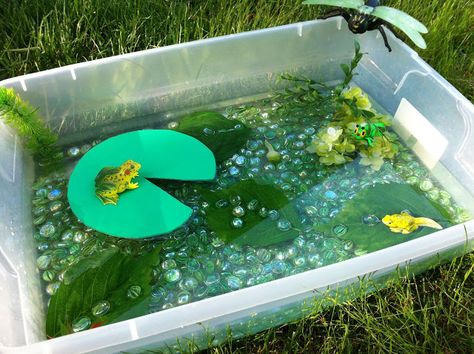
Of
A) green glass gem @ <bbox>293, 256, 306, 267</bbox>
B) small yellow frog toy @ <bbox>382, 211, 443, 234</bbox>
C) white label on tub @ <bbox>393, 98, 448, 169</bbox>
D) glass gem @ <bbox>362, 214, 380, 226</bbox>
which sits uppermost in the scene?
white label on tub @ <bbox>393, 98, 448, 169</bbox>

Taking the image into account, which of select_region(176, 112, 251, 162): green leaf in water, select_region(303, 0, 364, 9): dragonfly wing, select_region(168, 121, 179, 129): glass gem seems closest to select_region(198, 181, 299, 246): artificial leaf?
select_region(176, 112, 251, 162): green leaf in water

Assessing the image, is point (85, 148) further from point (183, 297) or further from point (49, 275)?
point (183, 297)

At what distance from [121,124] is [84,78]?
16cm

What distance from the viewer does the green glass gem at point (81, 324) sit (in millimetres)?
861

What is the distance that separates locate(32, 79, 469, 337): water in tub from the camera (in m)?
0.93

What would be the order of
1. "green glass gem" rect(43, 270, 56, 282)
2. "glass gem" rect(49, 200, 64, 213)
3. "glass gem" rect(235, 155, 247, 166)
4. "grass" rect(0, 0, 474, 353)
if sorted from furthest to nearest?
"glass gem" rect(235, 155, 247, 166) < "glass gem" rect(49, 200, 64, 213) < "green glass gem" rect(43, 270, 56, 282) < "grass" rect(0, 0, 474, 353)

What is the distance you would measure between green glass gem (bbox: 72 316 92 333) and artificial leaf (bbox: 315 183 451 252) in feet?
1.66

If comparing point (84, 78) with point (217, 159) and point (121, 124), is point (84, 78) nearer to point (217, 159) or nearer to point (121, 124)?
point (121, 124)

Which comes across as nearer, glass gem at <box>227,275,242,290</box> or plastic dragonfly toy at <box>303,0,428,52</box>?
glass gem at <box>227,275,242,290</box>

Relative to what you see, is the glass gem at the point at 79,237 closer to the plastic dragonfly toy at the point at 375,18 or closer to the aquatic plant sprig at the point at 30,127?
the aquatic plant sprig at the point at 30,127

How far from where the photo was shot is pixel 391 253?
81cm

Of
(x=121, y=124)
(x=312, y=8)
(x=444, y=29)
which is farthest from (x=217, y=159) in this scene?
(x=444, y=29)

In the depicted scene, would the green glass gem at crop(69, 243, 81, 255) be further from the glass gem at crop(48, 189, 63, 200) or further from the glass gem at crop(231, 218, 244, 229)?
the glass gem at crop(231, 218, 244, 229)

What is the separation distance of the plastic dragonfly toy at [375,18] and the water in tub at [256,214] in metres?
0.17
